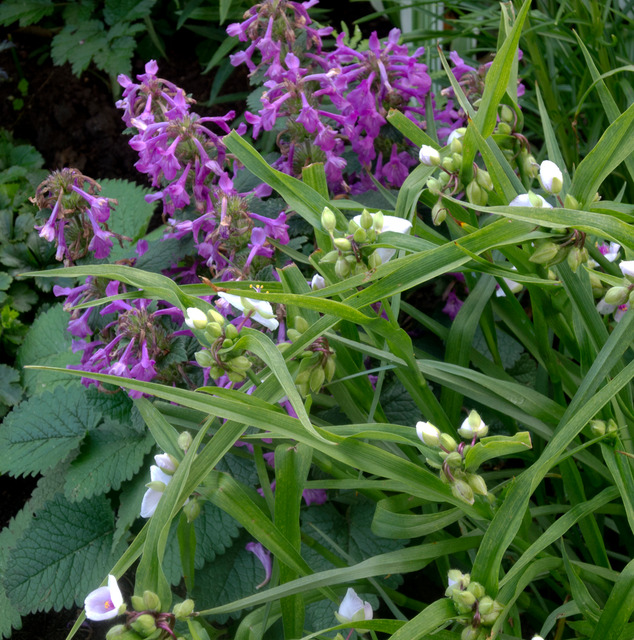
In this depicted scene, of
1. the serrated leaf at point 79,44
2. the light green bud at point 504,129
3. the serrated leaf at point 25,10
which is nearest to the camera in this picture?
the light green bud at point 504,129

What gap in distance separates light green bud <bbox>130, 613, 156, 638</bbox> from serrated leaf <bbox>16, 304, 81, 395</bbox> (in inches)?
32.5

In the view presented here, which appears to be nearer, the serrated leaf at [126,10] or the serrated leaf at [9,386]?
the serrated leaf at [9,386]

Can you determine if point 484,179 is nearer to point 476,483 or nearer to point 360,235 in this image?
point 360,235

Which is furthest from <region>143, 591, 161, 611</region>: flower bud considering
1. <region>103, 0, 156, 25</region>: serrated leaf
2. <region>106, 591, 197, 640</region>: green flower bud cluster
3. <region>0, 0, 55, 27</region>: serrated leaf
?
<region>0, 0, 55, 27</region>: serrated leaf

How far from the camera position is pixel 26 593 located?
2.94 ft

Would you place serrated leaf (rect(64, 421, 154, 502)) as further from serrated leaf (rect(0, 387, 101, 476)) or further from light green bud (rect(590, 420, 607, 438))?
light green bud (rect(590, 420, 607, 438))

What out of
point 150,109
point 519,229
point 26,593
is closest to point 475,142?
point 519,229

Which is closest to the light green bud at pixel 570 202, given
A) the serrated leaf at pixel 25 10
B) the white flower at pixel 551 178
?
the white flower at pixel 551 178

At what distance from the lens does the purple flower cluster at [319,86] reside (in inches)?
36.8

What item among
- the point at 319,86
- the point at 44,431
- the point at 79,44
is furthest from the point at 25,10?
the point at 44,431

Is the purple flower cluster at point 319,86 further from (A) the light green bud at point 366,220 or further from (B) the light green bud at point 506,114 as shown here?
(A) the light green bud at point 366,220

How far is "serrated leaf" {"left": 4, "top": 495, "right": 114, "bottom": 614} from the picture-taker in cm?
89

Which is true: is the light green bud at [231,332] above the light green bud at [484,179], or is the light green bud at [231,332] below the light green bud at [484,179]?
below

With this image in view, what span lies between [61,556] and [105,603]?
0.44 metres
